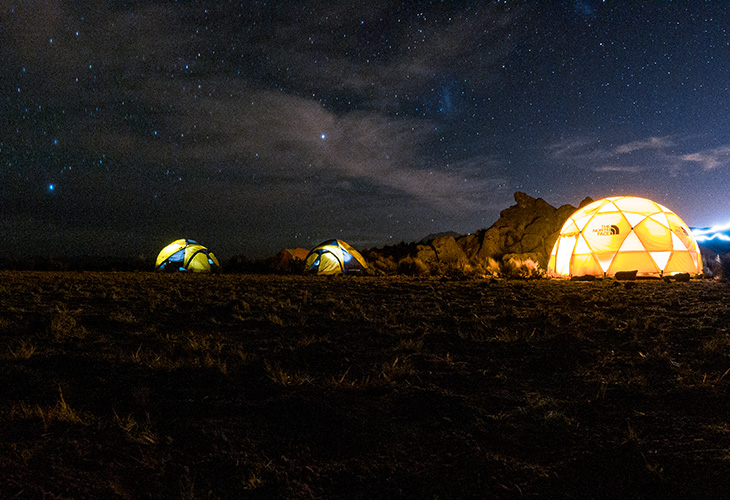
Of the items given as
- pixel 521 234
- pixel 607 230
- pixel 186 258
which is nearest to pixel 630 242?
pixel 607 230

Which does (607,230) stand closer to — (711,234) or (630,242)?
(630,242)

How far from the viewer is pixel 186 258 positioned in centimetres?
1995

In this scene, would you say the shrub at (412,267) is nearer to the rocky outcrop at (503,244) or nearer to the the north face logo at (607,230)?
the rocky outcrop at (503,244)

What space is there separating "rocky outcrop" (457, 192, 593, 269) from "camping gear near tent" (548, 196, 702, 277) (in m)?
4.87

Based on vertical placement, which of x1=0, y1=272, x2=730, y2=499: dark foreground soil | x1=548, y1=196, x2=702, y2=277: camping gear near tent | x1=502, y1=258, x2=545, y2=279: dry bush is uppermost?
x1=548, y1=196, x2=702, y2=277: camping gear near tent

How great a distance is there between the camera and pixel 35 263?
19422 millimetres

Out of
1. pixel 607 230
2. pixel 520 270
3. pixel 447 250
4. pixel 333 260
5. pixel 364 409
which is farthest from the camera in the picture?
pixel 447 250

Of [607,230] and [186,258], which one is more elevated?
[607,230]

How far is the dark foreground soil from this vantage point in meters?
1.94

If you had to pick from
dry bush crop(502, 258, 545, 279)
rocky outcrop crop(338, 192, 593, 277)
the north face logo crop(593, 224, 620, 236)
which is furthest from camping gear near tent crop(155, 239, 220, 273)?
the north face logo crop(593, 224, 620, 236)

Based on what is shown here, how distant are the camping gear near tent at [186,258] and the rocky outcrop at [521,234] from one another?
45.2ft

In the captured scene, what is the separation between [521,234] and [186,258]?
17606 millimetres

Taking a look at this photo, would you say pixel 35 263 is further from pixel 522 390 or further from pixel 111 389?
pixel 522 390

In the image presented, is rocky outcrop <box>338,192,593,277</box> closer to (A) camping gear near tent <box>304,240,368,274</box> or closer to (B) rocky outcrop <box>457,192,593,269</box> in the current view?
(B) rocky outcrop <box>457,192,593,269</box>
